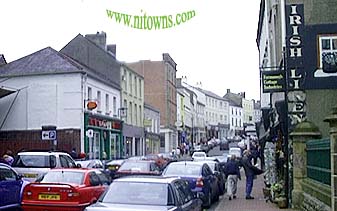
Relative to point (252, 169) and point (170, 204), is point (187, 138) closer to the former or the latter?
point (252, 169)

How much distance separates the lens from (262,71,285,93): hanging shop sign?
19.7 m

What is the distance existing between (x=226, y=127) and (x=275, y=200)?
4749 inches

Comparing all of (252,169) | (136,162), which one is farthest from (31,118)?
(252,169)

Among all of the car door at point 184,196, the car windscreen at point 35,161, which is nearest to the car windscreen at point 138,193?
the car door at point 184,196

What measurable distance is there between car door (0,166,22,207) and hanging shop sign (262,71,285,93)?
29.0 ft

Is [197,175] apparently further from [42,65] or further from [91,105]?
[42,65]

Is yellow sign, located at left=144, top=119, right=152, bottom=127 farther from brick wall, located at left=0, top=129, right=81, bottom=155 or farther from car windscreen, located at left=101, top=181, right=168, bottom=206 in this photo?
car windscreen, located at left=101, top=181, right=168, bottom=206

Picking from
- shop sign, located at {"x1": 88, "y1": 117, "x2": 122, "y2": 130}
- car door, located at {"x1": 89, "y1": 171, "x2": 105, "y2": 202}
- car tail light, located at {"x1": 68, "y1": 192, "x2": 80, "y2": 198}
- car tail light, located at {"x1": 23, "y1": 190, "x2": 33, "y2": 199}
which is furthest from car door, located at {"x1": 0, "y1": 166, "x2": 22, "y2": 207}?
shop sign, located at {"x1": 88, "y1": 117, "x2": 122, "y2": 130}

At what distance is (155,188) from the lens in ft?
33.4

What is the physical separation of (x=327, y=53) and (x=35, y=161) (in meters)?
11.0

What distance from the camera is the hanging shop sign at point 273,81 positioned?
19673 millimetres

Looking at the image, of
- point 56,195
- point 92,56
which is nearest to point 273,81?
point 56,195

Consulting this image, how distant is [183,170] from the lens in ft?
62.5

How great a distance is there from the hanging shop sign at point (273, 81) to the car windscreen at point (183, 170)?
3620mm
